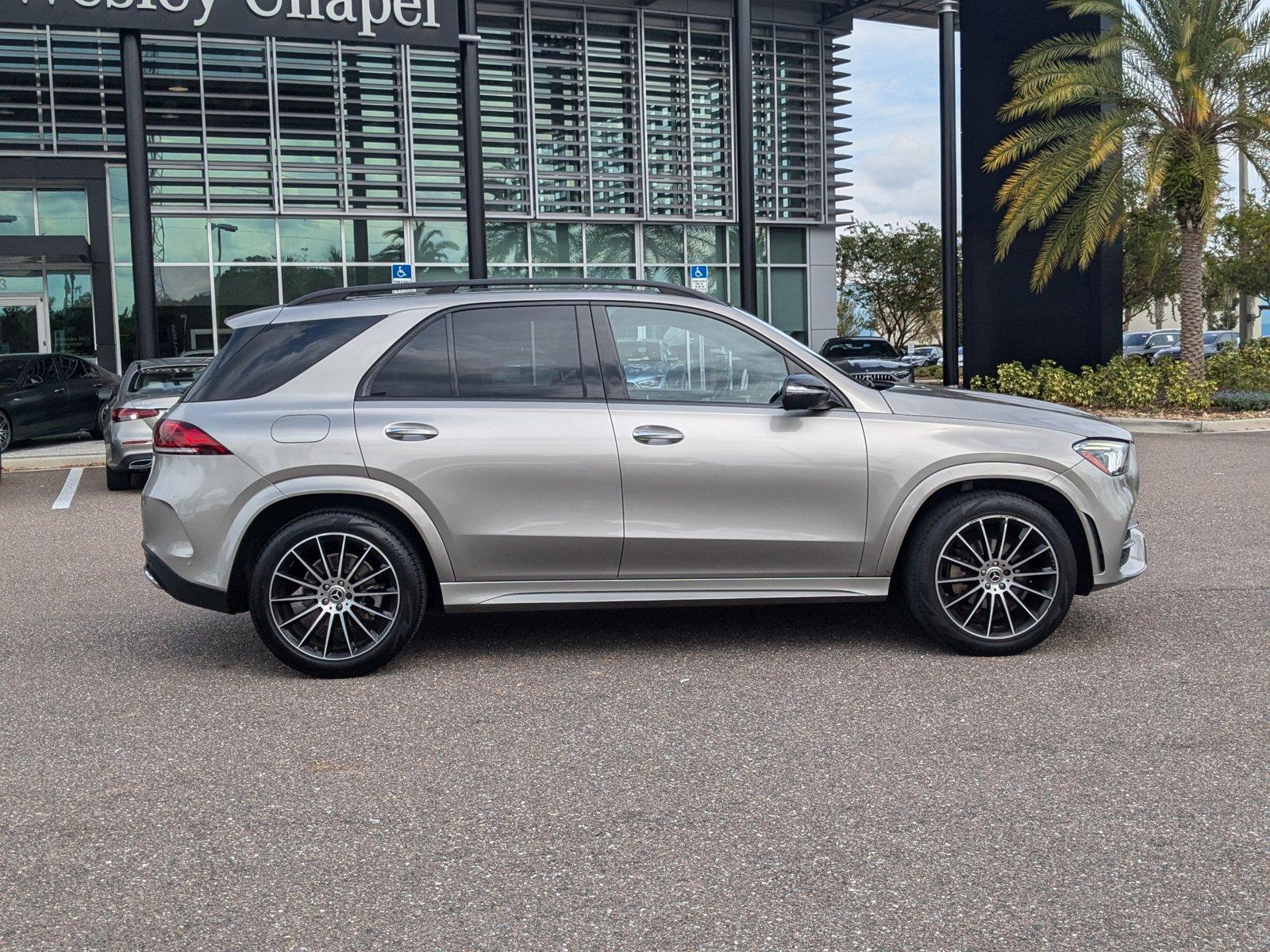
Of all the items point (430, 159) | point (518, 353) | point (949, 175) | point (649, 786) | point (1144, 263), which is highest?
point (430, 159)

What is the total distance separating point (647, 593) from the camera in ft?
19.3

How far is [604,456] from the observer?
5.75 m

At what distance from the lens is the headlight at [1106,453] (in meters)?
5.93

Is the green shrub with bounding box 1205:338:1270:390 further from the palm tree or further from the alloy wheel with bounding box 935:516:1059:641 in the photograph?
the alloy wheel with bounding box 935:516:1059:641

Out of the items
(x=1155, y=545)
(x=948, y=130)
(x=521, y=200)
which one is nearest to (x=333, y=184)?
(x=521, y=200)

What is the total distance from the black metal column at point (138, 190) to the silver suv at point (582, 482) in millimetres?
14501

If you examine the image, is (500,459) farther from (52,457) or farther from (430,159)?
(430,159)

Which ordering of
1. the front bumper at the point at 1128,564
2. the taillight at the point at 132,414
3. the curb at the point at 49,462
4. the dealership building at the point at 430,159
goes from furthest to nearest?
the dealership building at the point at 430,159 < the curb at the point at 49,462 < the taillight at the point at 132,414 < the front bumper at the point at 1128,564

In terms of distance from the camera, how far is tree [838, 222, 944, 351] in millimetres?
54094

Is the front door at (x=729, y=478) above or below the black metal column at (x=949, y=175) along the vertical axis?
below

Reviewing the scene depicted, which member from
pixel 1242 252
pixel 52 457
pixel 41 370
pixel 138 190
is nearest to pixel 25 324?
pixel 41 370

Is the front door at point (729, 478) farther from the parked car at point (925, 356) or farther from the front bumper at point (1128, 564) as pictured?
the parked car at point (925, 356)

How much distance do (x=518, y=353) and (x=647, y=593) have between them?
4.14ft

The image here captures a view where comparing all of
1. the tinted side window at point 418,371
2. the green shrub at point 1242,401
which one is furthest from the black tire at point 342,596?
the green shrub at point 1242,401
